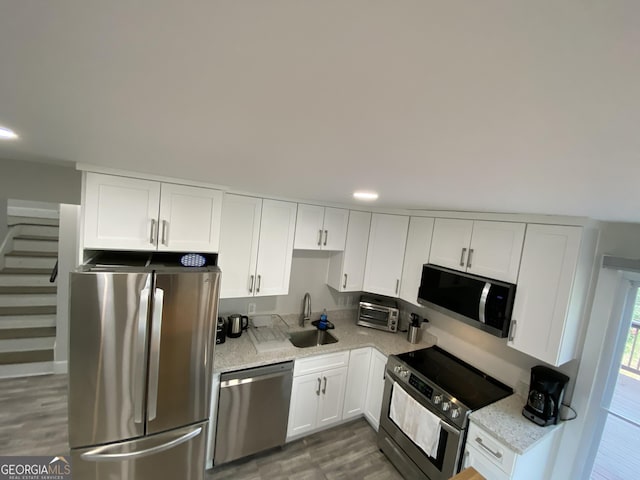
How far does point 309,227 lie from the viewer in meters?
2.64

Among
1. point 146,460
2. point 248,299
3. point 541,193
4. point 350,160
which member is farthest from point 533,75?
point 248,299

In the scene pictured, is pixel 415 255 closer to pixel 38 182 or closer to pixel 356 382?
pixel 356 382

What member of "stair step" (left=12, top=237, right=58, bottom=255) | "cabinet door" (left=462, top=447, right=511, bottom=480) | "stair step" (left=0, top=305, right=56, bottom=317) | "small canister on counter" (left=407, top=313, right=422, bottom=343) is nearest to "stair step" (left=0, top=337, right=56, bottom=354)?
"stair step" (left=0, top=305, right=56, bottom=317)

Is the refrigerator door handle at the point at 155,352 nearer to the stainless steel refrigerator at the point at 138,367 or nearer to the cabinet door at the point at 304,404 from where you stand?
the stainless steel refrigerator at the point at 138,367

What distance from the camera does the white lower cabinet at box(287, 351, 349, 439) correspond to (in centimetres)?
241

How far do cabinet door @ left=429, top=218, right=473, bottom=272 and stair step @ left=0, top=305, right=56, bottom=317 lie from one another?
14.5 ft

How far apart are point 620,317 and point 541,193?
1421mm

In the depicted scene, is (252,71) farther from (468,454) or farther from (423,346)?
(423,346)

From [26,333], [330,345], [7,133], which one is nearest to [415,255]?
[330,345]

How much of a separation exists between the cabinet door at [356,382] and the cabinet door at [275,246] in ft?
3.11

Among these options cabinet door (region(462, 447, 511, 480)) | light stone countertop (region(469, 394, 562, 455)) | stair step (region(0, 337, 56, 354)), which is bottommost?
stair step (region(0, 337, 56, 354))

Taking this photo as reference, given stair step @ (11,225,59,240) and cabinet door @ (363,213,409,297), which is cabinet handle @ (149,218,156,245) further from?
stair step @ (11,225,59,240)

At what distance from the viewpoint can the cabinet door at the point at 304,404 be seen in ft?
7.89

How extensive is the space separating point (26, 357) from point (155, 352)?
8.50 feet
